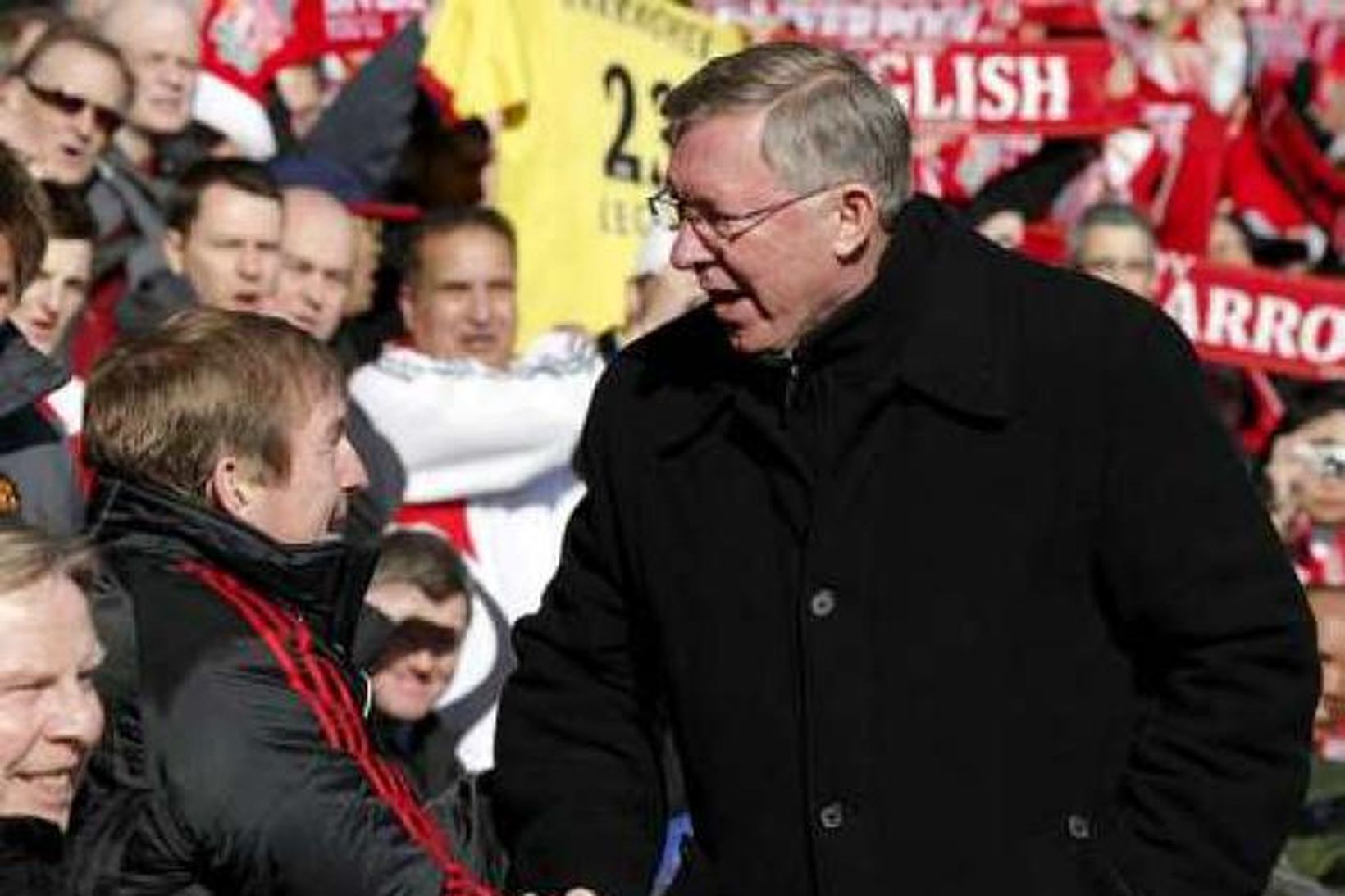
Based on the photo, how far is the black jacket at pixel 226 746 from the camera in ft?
13.8

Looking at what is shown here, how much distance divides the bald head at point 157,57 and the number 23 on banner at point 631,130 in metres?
1.27

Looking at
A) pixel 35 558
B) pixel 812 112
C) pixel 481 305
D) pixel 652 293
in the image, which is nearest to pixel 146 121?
pixel 481 305

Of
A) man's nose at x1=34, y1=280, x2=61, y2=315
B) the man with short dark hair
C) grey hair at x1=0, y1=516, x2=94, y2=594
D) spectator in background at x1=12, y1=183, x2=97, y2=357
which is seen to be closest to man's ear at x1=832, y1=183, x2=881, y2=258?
the man with short dark hair

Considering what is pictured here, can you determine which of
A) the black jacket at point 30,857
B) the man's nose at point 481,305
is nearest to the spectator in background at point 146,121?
the man's nose at point 481,305

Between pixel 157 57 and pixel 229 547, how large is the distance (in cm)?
509

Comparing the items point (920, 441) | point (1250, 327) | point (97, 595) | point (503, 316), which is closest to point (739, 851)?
point (920, 441)

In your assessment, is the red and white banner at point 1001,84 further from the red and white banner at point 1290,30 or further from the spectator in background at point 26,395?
the spectator in background at point 26,395

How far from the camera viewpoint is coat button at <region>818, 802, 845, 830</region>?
4516mm

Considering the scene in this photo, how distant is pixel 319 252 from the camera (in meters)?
8.41

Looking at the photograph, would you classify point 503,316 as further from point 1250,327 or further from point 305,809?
point 305,809

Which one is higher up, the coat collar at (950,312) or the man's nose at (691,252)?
the man's nose at (691,252)

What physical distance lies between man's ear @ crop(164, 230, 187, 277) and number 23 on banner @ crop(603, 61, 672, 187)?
2012mm

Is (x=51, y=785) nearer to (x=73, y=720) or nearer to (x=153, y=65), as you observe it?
(x=73, y=720)

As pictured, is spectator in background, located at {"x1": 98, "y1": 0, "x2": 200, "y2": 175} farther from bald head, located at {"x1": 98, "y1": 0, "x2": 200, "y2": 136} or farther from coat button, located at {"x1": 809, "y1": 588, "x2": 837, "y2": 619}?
coat button, located at {"x1": 809, "y1": 588, "x2": 837, "y2": 619}
